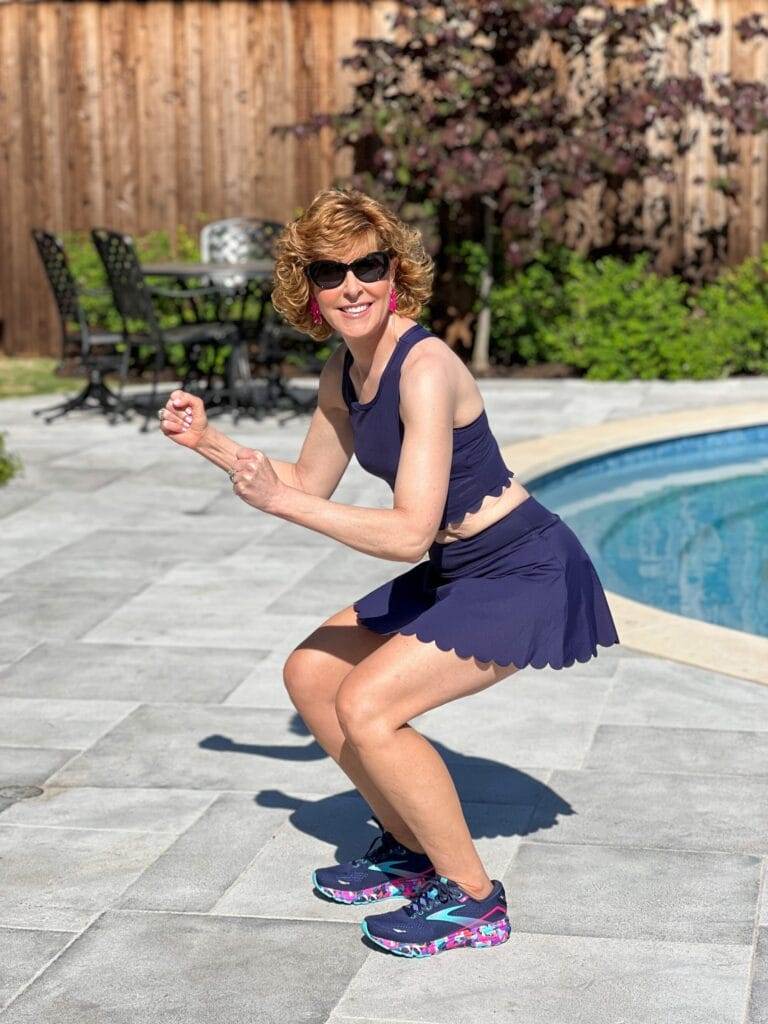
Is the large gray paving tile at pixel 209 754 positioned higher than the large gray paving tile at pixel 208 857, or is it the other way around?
the large gray paving tile at pixel 208 857

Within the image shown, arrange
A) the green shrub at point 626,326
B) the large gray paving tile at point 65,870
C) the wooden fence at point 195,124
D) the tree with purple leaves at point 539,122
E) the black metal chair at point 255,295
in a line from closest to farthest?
the large gray paving tile at point 65,870, the black metal chair at point 255,295, the tree with purple leaves at point 539,122, the green shrub at point 626,326, the wooden fence at point 195,124

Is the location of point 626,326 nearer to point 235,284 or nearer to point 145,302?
point 235,284

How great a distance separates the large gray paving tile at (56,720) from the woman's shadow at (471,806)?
544mm

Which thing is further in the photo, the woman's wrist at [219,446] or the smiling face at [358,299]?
the smiling face at [358,299]

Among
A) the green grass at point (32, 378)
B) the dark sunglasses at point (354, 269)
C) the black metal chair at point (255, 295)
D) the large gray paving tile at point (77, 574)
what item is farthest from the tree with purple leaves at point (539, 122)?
the dark sunglasses at point (354, 269)

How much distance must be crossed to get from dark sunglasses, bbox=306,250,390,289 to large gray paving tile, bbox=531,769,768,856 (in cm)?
141

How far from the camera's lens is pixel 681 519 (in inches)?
344

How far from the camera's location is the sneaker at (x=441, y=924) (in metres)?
3.46

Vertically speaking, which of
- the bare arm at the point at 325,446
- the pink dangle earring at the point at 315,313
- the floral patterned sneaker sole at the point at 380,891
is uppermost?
the pink dangle earring at the point at 315,313

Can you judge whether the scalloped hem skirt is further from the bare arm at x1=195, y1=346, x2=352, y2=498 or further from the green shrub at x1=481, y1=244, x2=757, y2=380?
the green shrub at x1=481, y1=244, x2=757, y2=380

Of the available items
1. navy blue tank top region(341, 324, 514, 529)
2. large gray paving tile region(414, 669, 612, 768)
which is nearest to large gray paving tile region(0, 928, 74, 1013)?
navy blue tank top region(341, 324, 514, 529)

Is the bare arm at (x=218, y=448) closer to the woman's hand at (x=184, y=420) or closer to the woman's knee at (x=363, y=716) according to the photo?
the woman's hand at (x=184, y=420)

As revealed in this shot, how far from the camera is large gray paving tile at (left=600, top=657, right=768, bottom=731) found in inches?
194

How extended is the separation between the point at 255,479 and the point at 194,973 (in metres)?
0.96
